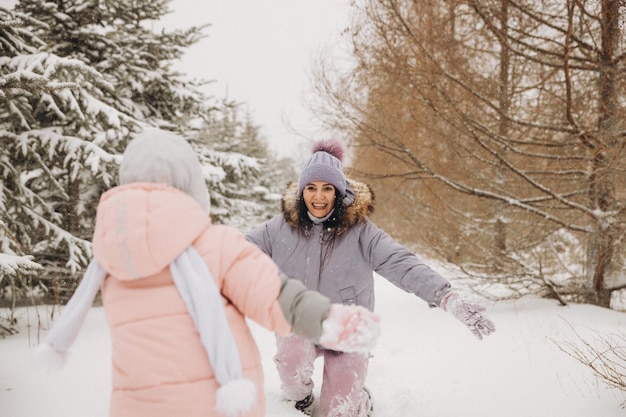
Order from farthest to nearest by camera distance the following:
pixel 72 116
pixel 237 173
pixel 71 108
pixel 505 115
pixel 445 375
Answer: pixel 237 173, pixel 72 116, pixel 71 108, pixel 505 115, pixel 445 375

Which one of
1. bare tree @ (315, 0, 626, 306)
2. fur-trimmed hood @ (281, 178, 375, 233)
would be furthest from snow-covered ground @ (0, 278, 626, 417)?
fur-trimmed hood @ (281, 178, 375, 233)

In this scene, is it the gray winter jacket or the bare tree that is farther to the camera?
the bare tree

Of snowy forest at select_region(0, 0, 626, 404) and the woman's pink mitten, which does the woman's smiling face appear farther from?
snowy forest at select_region(0, 0, 626, 404)

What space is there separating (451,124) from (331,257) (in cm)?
250

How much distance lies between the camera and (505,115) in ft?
13.7

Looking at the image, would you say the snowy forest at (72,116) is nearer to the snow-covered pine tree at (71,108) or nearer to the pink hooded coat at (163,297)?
the snow-covered pine tree at (71,108)

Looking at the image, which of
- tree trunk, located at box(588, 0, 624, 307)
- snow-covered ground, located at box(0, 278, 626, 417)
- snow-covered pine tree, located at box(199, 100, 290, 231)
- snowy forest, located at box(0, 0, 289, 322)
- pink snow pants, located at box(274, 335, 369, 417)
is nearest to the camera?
pink snow pants, located at box(274, 335, 369, 417)

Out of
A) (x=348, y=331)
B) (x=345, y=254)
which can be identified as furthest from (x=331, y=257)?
(x=348, y=331)

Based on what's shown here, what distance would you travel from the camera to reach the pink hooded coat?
4.05ft

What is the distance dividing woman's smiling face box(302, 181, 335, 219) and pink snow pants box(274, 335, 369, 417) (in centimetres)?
93

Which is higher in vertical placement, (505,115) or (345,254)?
(505,115)

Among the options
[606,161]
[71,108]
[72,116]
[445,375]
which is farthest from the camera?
[72,116]

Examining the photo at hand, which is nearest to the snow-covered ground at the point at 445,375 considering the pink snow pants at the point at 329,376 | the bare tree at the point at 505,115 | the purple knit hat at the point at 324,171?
the pink snow pants at the point at 329,376

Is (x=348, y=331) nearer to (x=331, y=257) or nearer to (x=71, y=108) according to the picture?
(x=331, y=257)
